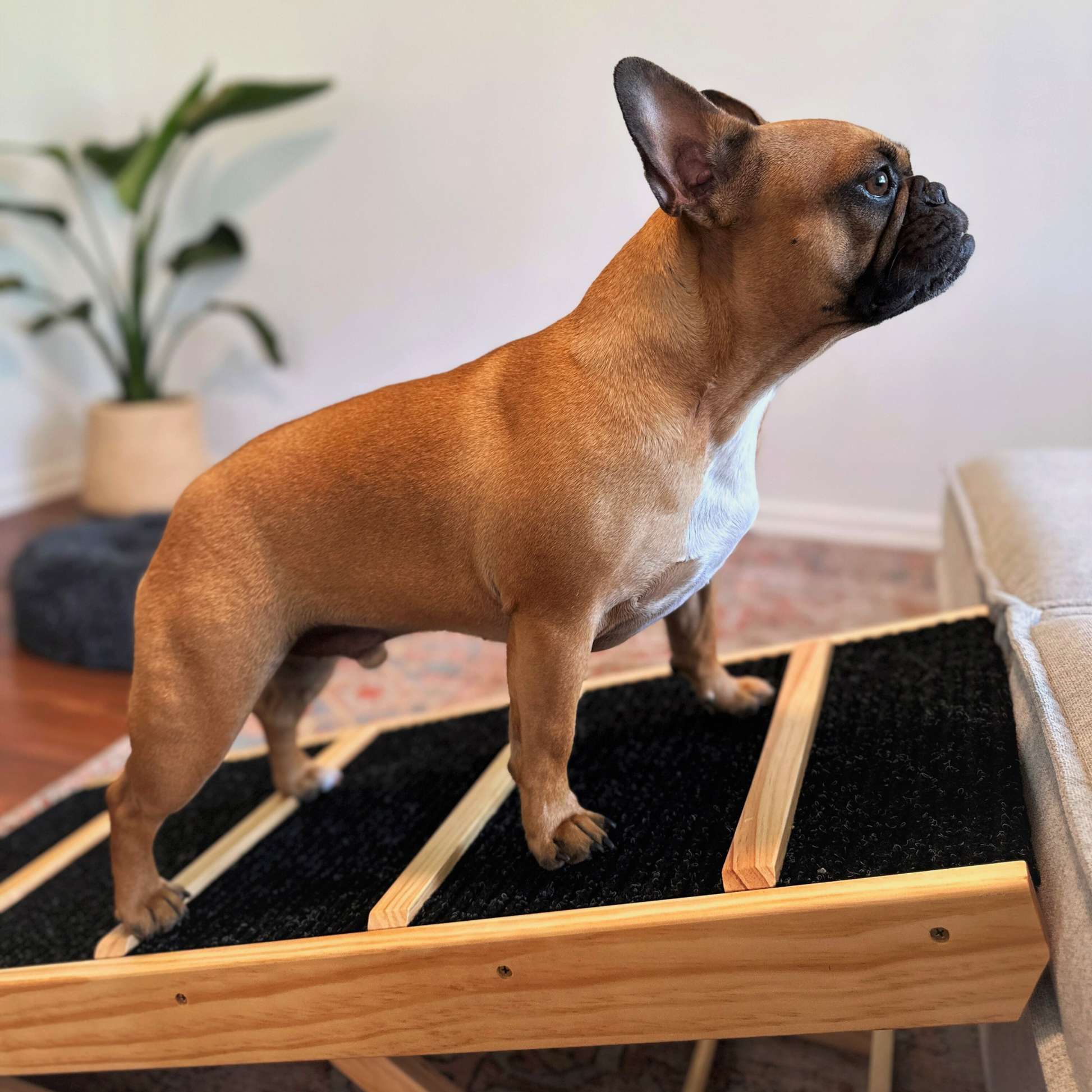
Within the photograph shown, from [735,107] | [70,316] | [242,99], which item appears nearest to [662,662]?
[735,107]

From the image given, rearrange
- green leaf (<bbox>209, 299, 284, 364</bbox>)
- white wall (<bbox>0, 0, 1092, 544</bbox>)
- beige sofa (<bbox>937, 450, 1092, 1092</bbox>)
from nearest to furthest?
beige sofa (<bbox>937, 450, 1092, 1092</bbox>)
white wall (<bbox>0, 0, 1092, 544</bbox>)
green leaf (<bbox>209, 299, 284, 364</bbox>)

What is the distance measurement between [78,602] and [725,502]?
2.27m

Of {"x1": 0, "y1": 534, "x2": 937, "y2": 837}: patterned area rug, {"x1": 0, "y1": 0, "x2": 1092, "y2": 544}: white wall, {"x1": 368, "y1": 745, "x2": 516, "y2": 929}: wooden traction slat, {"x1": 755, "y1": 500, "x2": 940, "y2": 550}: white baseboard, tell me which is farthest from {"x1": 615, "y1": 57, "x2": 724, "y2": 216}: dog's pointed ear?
{"x1": 755, "y1": 500, "x2": 940, "y2": 550}: white baseboard

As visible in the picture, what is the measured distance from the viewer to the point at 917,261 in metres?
0.97

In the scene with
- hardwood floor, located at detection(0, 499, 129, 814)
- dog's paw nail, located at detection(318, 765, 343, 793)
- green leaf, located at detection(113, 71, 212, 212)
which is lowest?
hardwood floor, located at detection(0, 499, 129, 814)

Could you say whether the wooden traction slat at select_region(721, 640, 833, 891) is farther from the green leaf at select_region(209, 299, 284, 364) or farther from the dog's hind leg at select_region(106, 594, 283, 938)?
the green leaf at select_region(209, 299, 284, 364)

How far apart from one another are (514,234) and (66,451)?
2468mm

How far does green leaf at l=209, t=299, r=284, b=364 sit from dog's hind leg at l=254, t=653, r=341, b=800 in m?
2.83

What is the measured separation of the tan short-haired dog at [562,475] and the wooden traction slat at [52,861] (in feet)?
1.23

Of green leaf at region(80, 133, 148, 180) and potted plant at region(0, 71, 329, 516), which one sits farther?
green leaf at region(80, 133, 148, 180)

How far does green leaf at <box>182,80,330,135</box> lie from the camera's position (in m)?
3.61

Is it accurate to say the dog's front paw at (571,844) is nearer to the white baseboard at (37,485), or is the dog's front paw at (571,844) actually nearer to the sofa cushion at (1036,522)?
the sofa cushion at (1036,522)

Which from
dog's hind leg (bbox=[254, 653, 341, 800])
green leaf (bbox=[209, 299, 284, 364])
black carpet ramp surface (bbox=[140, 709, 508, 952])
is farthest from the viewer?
green leaf (bbox=[209, 299, 284, 364])

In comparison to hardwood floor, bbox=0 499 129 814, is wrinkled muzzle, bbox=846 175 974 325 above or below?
above
